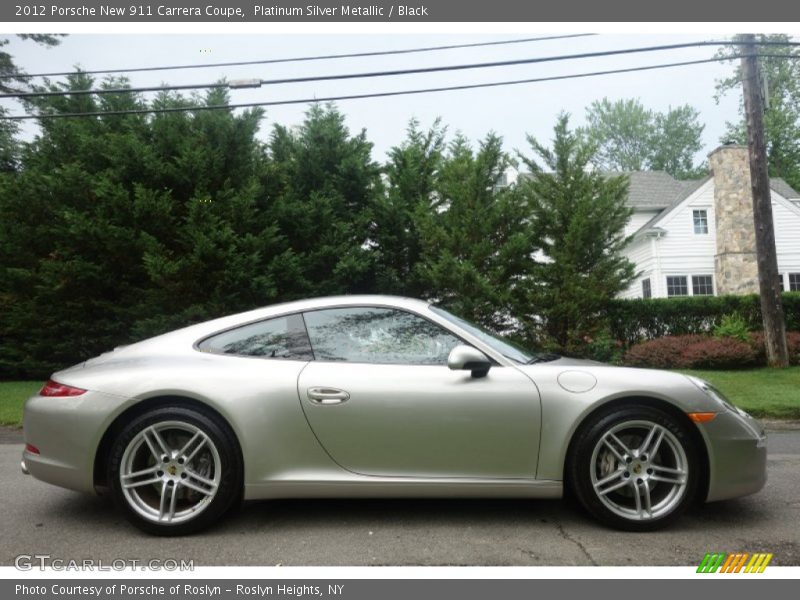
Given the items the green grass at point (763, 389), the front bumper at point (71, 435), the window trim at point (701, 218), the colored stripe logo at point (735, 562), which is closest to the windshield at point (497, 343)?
the colored stripe logo at point (735, 562)

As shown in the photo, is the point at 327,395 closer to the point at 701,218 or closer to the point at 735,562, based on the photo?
the point at 735,562

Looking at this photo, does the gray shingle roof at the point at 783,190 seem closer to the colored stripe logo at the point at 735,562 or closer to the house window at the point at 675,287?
the house window at the point at 675,287

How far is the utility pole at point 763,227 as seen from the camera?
12.3 meters

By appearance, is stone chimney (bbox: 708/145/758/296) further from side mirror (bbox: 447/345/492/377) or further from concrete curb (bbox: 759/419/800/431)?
side mirror (bbox: 447/345/492/377)

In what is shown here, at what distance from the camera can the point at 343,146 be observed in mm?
13633

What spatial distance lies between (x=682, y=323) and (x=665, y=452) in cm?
1291

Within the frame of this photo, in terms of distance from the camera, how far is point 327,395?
319cm

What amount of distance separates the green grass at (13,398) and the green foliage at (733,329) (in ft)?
45.6

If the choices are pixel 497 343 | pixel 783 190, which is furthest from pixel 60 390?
pixel 783 190

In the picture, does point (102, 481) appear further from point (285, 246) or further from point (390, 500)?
point (285, 246)

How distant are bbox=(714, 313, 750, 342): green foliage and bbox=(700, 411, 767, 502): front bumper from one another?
11.6 m

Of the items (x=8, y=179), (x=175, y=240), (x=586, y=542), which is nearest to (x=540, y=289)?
(x=175, y=240)

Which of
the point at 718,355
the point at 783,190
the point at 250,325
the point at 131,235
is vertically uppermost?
the point at 783,190

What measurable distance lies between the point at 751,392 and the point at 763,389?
47 centimetres
